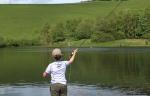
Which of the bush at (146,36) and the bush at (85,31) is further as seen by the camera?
the bush at (85,31)

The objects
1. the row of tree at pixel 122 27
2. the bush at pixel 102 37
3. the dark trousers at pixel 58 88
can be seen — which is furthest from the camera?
the row of tree at pixel 122 27

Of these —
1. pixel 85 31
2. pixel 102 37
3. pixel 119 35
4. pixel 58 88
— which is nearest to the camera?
pixel 58 88

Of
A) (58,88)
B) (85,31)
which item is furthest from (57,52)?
(85,31)

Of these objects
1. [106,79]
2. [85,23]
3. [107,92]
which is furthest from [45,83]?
[85,23]

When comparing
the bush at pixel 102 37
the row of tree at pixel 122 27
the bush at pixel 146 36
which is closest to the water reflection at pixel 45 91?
the bush at pixel 102 37

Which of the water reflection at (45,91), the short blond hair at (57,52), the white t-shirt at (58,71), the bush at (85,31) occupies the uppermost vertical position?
the short blond hair at (57,52)

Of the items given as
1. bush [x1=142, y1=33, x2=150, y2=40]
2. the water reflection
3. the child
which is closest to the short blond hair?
the child

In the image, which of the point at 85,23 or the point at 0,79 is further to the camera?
the point at 85,23

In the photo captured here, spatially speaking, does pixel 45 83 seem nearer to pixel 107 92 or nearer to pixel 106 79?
pixel 106 79

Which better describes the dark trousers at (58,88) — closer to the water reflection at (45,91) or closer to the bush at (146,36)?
the water reflection at (45,91)

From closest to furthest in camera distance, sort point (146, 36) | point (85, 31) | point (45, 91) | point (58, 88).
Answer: point (58, 88) < point (45, 91) < point (146, 36) < point (85, 31)

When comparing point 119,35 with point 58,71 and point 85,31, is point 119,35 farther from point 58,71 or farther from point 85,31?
point 58,71

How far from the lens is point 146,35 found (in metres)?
174

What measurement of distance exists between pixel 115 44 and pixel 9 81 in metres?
114
